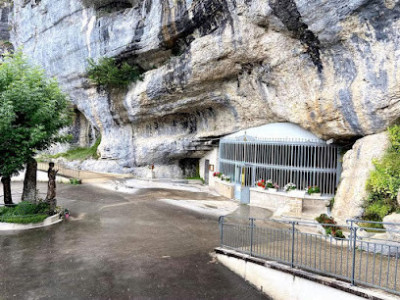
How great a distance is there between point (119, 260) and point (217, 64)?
37.9ft

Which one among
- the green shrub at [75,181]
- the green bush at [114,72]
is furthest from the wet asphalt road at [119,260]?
the green bush at [114,72]

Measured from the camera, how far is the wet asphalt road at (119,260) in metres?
6.08

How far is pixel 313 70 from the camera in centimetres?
1213

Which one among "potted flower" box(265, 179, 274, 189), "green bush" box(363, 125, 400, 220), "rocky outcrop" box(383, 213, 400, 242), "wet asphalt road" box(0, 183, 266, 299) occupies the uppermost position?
"green bush" box(363, 125, 400, 220)

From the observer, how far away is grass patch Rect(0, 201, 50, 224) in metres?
10.4

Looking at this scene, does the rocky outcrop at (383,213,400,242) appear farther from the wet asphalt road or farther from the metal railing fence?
the wet asphalt road

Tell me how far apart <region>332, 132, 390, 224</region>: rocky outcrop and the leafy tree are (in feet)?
39.1

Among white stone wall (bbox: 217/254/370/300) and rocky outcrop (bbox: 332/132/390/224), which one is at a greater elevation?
rocky outcrop (bbox: 332/132/390/224)

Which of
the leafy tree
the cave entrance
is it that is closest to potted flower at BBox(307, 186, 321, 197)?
the cave entrance

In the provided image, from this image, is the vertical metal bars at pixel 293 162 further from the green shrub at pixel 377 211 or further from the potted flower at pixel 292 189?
the green shrub at pixel 377 211

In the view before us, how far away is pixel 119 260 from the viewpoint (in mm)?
7543

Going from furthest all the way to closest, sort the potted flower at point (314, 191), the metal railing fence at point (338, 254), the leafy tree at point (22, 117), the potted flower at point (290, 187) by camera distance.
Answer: the potted flower at point (290, 187)
the potted flower at point (314, 191)
the leafy tree at point (22, 117)
the metal railing fence at point (338, 254)

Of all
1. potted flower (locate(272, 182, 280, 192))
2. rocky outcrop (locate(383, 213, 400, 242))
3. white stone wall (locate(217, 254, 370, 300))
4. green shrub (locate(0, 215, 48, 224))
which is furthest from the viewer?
potted flower (locate(272, 182, 280, 192))

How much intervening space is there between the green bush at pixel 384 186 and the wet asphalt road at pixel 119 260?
5.04m
